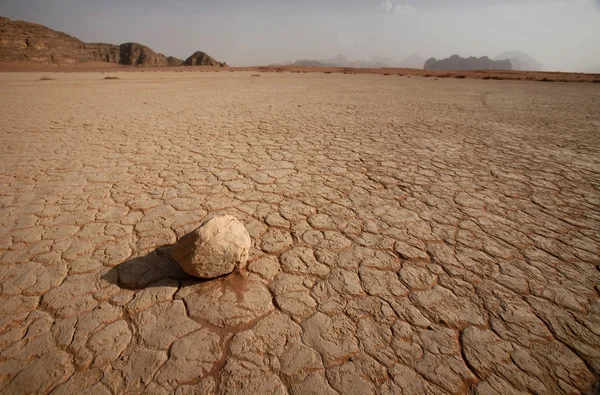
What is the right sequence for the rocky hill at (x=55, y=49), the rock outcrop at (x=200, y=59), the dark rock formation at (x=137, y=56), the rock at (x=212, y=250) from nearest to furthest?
the rock at (x=212, y=250), the rocky hill at (x=55, y=49), the rock outcrop at (x=200, y=59), the dark rock formation at (x=137, y=56)

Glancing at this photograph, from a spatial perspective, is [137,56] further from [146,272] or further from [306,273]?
[306,273]

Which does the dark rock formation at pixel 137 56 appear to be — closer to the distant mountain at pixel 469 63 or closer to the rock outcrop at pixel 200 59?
the rock outcrop at pixel 200 59

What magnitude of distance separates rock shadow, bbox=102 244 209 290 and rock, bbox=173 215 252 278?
13cm

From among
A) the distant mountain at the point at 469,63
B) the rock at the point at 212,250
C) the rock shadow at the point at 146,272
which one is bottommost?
the rock shadow at the point at 146,272

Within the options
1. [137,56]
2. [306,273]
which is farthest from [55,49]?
[306,273]

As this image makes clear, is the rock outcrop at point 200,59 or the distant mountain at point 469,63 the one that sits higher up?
the distant mountain at point 469,63

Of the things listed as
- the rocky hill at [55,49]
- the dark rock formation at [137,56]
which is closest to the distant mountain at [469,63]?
the rocky hill at [55,49]

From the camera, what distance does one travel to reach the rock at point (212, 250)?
1.46m

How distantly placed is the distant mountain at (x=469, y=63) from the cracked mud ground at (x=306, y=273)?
11584cm

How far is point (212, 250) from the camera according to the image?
1.46 m

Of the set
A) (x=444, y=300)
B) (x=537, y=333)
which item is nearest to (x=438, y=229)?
(x=444, y=300)

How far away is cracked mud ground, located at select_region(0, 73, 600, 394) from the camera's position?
43.6 inches

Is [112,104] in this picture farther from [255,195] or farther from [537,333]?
[537,333]

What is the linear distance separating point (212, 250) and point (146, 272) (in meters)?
0.48
